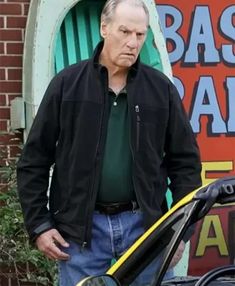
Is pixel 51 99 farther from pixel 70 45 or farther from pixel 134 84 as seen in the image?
pixel 70 45

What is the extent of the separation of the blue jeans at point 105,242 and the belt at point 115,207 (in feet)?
0.05

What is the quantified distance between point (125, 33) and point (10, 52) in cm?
247

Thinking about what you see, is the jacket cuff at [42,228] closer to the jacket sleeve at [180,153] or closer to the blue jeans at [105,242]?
the blue jeans at [105,242]

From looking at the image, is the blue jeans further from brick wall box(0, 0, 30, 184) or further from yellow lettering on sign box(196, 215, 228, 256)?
brick wall box(0, 0, 30, 184)

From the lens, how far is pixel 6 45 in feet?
21.1

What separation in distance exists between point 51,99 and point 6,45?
2427 mm

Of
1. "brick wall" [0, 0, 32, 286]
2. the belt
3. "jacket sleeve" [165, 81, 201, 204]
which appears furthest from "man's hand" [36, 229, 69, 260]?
"brick wall" [0, 0, 32, 286]

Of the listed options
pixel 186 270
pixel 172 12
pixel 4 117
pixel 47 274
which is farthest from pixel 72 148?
pixel 172 12

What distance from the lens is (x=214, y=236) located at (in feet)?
10.7

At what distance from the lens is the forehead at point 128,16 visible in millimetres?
4078

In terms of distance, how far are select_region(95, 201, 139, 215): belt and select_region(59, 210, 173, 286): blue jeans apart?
16 mm

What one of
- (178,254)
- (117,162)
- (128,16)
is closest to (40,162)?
(117,162)

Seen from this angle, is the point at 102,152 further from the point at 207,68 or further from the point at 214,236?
the point at 207,68

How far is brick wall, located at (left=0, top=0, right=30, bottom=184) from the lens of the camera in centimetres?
640
